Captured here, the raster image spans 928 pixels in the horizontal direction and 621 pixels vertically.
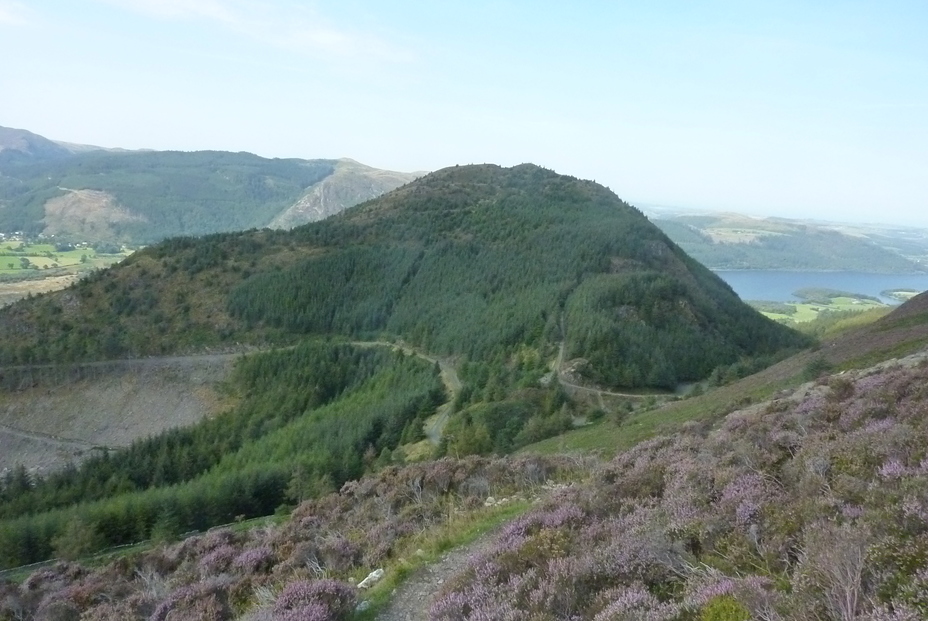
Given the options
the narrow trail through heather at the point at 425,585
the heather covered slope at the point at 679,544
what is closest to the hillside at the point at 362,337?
the heather covered slope at the point at 679,544

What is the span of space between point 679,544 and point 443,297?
77.8m

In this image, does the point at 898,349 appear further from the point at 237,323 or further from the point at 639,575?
the point at 237,323

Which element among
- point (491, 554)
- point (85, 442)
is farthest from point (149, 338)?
point (491, 554)

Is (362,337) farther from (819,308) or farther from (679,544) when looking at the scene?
(819,308)

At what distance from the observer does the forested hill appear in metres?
63.8

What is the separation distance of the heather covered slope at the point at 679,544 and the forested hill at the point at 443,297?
140 ft

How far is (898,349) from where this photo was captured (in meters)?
27.5

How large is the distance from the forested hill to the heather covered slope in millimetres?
42806

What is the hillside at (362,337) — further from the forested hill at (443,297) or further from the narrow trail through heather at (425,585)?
the narrow trail through heather at (425,585)

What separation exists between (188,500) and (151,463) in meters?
17.0

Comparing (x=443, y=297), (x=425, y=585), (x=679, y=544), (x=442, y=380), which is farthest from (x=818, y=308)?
(x=679, y=544)

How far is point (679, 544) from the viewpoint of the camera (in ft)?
23.1

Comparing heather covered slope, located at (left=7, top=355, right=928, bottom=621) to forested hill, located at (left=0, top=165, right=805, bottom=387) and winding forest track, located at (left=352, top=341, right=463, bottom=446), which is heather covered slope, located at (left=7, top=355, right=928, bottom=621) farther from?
forested hill, located at (left=0, top=165, right=805, bottom=387)

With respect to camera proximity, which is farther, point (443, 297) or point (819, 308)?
point (819, 308)
